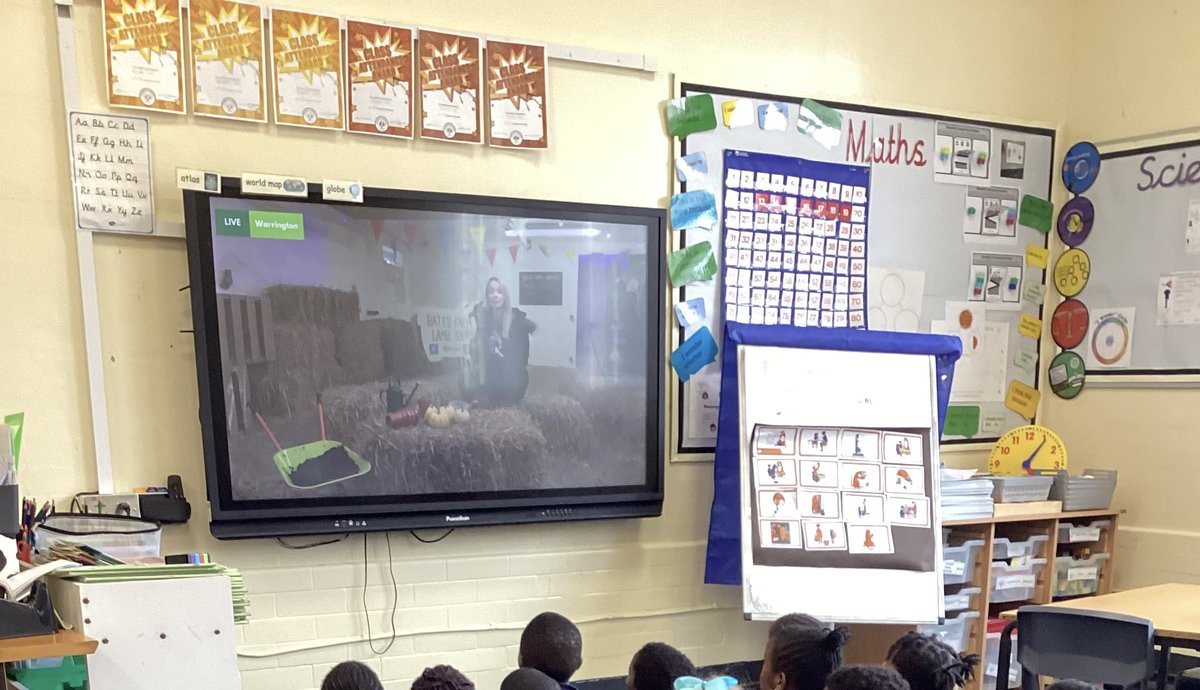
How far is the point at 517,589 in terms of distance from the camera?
9.23 feet

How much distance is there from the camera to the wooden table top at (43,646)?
1.31 meters

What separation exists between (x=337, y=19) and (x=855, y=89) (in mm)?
1942

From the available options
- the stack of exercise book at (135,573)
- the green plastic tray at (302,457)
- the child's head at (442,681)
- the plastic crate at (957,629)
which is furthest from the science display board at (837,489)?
Result: the stack of exercise book at (135,573)

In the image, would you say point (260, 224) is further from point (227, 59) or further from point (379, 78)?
point (379, 78)

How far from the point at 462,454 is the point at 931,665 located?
1485mm

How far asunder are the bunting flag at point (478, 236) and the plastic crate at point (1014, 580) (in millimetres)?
2215

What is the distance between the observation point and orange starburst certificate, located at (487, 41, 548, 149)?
8.88ft

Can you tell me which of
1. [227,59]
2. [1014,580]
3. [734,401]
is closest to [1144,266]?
[1014,580]

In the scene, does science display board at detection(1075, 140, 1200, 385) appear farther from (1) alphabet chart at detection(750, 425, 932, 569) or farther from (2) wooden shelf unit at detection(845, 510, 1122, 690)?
(1) alphabet chart at detection(750, 425, 932, 569)

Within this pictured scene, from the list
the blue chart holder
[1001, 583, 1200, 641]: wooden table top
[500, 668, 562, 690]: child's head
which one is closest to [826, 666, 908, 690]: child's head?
[500, 668, 562, 690]: child's head

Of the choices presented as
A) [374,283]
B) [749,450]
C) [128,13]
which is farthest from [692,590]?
[128,13]

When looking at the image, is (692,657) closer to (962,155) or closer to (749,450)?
(749,450)

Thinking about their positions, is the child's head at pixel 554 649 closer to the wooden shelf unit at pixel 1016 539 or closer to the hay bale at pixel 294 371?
the hay bale at pixel 294 371

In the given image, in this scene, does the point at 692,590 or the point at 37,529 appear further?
the point at 692,590
